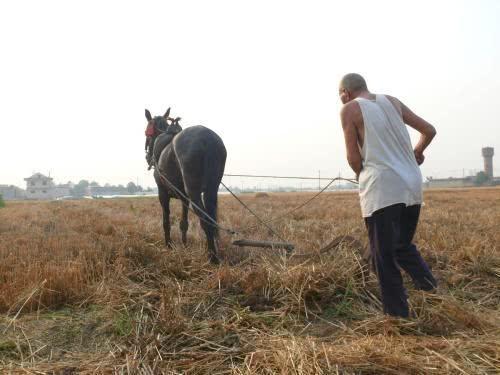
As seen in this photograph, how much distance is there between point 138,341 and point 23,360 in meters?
0.74

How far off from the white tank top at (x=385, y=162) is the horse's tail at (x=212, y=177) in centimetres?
292

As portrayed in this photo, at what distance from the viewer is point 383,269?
2.72 m

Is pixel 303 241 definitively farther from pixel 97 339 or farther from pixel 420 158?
pixel 97 339

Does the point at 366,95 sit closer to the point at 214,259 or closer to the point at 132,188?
the point at 214,259

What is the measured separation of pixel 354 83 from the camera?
2957 mm

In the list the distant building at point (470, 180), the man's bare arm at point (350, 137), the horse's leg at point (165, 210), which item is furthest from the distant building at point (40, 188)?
the man's bare arm at point (350, 137)

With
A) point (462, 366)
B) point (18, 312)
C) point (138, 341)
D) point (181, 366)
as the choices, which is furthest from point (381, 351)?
point (18, 312)

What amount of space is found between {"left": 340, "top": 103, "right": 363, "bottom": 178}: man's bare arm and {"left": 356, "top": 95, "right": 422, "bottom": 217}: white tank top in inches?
2.4

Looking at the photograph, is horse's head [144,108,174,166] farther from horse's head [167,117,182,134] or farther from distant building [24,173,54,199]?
distant building [24,173,54,199]

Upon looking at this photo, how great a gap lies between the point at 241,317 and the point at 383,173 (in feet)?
4.84

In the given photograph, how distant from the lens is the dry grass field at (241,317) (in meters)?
2.10

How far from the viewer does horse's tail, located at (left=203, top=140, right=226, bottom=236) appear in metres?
5.41

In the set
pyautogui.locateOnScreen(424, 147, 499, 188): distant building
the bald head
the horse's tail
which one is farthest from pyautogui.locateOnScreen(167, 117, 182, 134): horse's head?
pyautogui.locateOnScreen(424, 147, 499, 188): distant building

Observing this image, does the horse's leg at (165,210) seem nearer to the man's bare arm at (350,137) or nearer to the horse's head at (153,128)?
the horse's head at (153,128)
